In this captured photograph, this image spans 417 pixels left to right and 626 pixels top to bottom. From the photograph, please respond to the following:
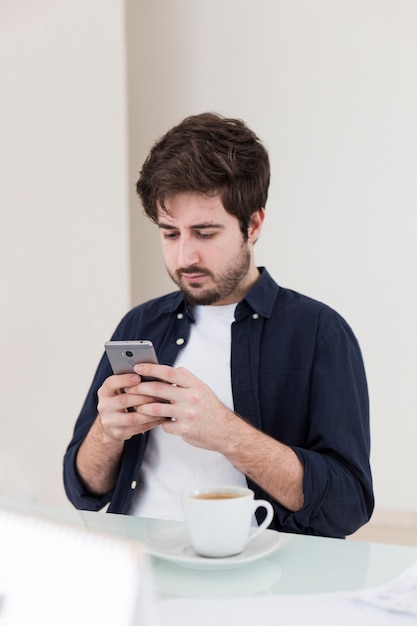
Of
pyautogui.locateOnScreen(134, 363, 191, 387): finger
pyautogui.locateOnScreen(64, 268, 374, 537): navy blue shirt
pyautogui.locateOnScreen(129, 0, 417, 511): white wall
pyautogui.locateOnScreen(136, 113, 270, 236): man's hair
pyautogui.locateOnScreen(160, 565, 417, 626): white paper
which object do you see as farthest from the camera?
pyautogui.locateOnScreen(129, 0, 417, 511): white wall

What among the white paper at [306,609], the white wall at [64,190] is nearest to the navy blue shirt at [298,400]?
the white paper at [306,609]

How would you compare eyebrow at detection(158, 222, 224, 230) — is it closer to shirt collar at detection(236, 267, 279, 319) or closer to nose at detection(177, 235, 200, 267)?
nose at detection(177, 235, 200, 267)

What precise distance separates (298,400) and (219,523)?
0.58 meters

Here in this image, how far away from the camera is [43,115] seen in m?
2.86

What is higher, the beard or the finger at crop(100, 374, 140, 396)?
the beard

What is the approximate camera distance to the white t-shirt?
1.29 meters

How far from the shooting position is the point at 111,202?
286cm

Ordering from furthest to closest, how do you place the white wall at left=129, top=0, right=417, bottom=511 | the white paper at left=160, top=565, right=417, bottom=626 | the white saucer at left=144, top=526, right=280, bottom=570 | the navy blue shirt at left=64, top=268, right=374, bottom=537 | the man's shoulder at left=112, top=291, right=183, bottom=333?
the white wall at left=129, top=0, right=417, bottom=511, the man's shoulder at left=112, top=291, right=183, bottom=333, the navy blue shirt at left=64, top=268, right=374, bottom=537, the white saucer at left=144, top=526, right=280, bottom=570, the white paper at left=160, top=565, right=417, bottom=626

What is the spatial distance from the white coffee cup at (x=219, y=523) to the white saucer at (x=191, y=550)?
1cm

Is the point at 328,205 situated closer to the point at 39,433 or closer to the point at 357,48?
the point at 357,48

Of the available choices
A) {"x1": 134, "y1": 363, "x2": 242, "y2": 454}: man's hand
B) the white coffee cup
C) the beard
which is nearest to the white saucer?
the white coffee cup

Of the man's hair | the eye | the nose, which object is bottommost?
the nose

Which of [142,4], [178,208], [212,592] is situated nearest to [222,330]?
[178,208]

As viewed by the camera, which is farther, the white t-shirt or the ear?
the ear
